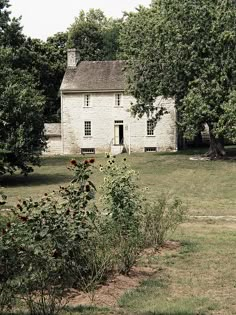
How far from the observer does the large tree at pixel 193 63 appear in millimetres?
36438

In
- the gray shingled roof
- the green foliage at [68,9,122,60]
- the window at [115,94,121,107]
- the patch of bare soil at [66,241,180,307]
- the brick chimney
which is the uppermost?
the green foliage at [68,9,122,60]

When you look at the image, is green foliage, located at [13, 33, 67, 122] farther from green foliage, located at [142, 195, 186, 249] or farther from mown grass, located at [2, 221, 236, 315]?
mown grass, located at [2, 221, 236, 315]

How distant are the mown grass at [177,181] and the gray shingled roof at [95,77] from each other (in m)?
10.5

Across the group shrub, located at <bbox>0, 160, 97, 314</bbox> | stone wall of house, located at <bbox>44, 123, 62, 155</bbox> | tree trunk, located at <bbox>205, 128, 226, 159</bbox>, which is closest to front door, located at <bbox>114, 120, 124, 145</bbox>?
stone wall of house, located at <bbox>44, 123, 62, 155</bbox>

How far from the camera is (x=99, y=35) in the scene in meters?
75.4

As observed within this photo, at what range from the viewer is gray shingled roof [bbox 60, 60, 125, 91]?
5178 centimetres

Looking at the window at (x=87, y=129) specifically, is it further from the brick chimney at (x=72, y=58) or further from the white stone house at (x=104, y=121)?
the brick chimney at (x=72, y=58)

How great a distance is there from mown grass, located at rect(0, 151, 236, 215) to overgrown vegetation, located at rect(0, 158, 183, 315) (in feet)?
32.4

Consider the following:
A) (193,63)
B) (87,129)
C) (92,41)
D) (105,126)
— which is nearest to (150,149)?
(105,126)

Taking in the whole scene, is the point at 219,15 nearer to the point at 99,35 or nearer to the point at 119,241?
the point at 119,241

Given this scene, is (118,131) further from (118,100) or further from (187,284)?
(187,284)

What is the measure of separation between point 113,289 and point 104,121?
1754 inches

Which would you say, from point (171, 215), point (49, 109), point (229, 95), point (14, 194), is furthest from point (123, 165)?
point (49, 109)

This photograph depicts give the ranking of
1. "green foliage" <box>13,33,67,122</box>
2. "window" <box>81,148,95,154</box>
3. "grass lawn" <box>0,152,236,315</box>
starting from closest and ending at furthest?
"grass lawn" <box>0,152,236,315</box> < "window" <box>81,148,95,154</box> < "green foliage" <box>13,33,67,122</box>
